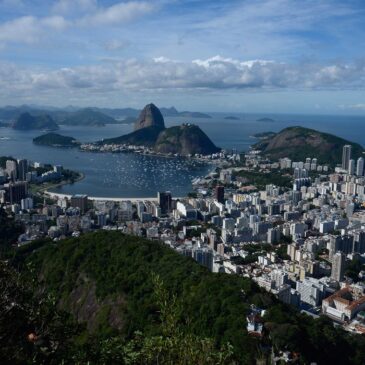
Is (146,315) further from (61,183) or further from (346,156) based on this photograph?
(346,156)

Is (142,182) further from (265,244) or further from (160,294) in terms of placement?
(160,294)

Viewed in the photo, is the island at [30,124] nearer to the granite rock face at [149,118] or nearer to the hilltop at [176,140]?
the granite rock face at [149,118]

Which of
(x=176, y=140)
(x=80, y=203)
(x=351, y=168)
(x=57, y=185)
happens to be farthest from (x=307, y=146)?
(x=80, y=203)

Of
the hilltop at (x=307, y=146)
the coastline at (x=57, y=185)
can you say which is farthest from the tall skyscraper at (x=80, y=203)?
the hilltop at (x=307, y=146)

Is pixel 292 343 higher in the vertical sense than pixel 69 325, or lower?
lower

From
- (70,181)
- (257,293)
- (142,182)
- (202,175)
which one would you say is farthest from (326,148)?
(257,293)

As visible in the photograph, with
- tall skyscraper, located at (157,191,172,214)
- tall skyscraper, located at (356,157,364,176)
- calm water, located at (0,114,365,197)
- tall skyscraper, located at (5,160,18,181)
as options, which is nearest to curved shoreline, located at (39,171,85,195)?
calm water, located at (0,114,365,197)
